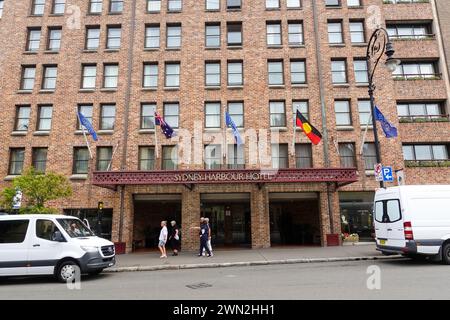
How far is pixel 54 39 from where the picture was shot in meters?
22.7

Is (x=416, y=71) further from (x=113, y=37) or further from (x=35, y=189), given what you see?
(x=35, y=189)

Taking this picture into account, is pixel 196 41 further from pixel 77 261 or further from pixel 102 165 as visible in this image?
pixel 77 261

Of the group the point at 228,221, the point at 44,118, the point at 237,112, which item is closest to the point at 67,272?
the point at 228,221

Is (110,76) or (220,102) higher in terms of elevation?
(110,76)

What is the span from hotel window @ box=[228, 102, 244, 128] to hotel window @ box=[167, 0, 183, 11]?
27.7ft

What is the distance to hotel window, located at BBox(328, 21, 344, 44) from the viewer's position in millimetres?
22281

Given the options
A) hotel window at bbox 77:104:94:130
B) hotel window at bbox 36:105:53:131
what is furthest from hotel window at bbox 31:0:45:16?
hotel window at bbox 77:104:94:130

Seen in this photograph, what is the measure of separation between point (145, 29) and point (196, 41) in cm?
390

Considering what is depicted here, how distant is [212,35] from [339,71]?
9.27 metres

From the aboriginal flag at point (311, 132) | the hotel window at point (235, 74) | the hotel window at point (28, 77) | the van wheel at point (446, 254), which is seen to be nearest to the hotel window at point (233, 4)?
the hotel window at point (235, 74)

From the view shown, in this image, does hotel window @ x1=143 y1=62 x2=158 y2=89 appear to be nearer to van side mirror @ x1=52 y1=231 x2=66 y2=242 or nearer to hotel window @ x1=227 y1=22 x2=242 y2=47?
hotel window @ x1=227 y1=22 x2=242 y2=47

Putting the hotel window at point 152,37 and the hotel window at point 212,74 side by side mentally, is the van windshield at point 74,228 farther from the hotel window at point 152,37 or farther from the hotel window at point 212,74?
the hotel window at point 152,37
